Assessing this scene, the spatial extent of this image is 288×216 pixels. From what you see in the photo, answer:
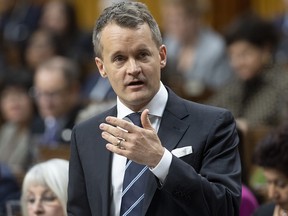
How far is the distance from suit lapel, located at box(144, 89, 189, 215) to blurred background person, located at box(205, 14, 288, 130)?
3.01 m

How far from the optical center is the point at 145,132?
267 centimetres

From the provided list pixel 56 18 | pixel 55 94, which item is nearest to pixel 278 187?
pixel 55 94

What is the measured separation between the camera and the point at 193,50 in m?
7.68

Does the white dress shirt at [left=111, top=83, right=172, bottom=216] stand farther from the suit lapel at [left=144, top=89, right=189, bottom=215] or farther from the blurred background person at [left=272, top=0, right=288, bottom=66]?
the blurred background person at [left=272, top=0, right=288, bottom=66]

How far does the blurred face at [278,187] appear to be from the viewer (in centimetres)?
390

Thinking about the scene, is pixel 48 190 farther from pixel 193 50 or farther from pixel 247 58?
pixel 193 50

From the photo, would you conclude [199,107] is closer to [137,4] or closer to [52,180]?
[137,4]

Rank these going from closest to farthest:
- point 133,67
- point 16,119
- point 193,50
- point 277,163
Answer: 1. point 133,67
2. point 277,163
3. point 16,119
4. point 193,50

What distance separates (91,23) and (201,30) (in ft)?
7.64

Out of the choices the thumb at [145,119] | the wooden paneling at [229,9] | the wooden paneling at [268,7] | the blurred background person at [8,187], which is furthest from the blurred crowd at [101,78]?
the thumb at [145,119]

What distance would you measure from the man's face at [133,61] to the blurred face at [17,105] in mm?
4326

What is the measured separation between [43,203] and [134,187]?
3.82 ft

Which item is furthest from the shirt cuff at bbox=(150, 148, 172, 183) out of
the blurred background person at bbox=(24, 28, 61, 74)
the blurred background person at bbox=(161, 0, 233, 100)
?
the blurred background person at bbox=(24, 28, 61, 74)

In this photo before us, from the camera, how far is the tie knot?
2918 millimetres
